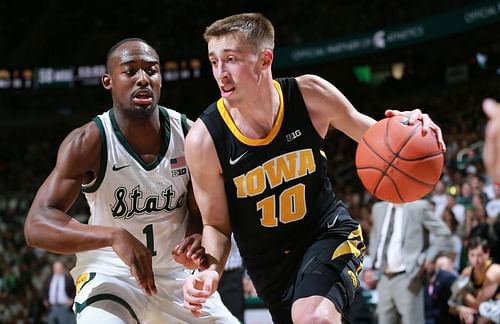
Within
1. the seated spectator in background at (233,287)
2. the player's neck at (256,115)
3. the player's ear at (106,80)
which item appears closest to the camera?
the player's neck at (256,115)

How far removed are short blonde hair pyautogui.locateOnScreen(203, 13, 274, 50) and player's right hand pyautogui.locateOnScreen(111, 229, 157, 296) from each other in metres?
1.02

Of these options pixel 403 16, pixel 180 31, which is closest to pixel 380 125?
pixel 403 16

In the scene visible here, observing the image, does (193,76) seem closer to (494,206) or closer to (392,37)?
(392,37)

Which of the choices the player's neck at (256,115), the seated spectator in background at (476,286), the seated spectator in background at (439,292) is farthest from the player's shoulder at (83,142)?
the seated spectator in background at (439,292)

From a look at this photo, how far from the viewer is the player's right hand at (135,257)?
339 cm

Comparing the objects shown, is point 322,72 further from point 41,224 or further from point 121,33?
point 41,224

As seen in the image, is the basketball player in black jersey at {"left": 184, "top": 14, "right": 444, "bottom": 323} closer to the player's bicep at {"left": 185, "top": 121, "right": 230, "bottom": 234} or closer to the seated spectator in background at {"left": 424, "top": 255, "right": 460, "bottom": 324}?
the player's bicep at {"left": 185, "top": 121, "right": 230, "bottom": 234}

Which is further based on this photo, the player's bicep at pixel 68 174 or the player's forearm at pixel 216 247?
the player's bicep at pixel 68 174

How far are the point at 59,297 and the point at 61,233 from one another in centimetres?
789

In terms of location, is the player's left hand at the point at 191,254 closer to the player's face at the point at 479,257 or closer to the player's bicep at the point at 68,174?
the player's bicep at the point at 68,174

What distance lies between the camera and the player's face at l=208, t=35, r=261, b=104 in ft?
11.8

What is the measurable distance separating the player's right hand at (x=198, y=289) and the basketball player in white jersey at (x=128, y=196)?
0.42 meters

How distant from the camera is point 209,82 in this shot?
19.9 metres

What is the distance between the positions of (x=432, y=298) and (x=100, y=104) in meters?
17.5
